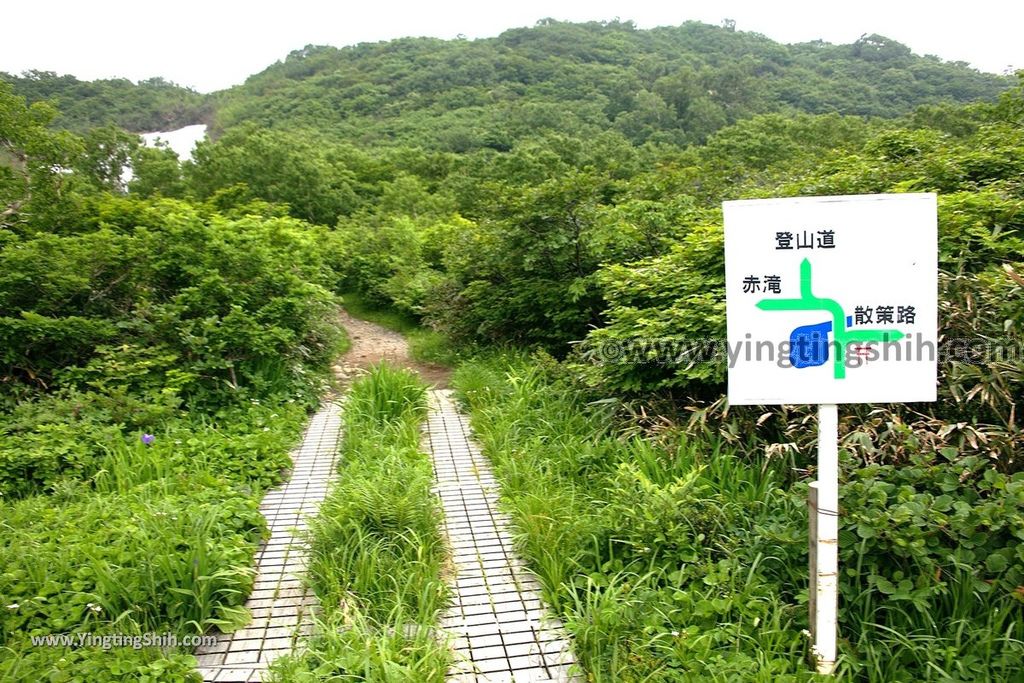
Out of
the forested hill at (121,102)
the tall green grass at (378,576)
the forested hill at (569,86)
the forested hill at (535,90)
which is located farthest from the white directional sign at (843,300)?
the forested hill at (569,86)

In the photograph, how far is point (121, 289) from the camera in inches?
241

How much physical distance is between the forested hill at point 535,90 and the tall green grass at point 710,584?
103 ft

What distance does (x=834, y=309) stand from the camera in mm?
2438

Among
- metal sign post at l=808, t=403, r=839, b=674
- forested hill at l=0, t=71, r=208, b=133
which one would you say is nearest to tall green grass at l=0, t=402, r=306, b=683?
metal sign post at l=808, t=403, r=839, b=674

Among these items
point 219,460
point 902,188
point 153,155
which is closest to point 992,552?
point 902,188

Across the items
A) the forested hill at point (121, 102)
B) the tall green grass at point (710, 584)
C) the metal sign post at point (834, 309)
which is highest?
the forested hill at point (121, 102)

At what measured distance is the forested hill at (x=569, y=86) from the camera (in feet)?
133

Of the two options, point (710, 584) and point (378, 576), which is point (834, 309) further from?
point (378, 576)

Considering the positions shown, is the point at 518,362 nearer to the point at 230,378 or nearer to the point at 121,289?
the point at 230,378

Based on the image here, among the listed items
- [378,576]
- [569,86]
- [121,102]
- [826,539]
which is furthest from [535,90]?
[826,539]

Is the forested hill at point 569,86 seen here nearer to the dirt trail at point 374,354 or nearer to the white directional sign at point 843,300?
the dirt trail at point 374,354

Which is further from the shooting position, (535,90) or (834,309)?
(535,90)

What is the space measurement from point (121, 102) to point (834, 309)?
43.9 m

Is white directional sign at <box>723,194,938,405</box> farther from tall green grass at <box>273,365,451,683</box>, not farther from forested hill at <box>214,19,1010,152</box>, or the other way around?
forested hill at <box>214,19,1010,152</box>
